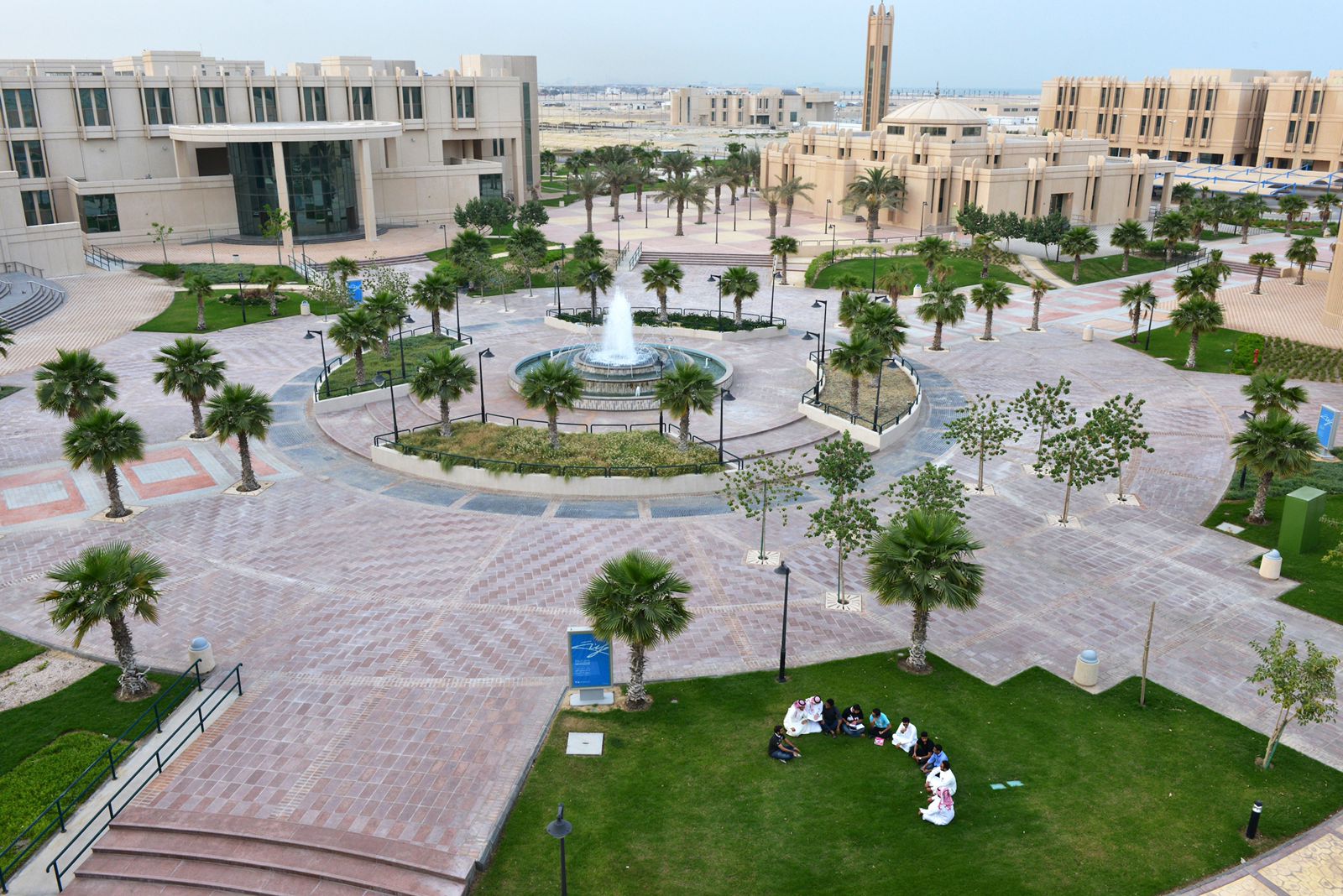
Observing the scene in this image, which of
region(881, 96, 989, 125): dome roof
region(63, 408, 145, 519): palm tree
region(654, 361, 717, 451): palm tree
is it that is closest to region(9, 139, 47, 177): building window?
region(63, 408, 145, 519): palm tree

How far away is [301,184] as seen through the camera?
266ft

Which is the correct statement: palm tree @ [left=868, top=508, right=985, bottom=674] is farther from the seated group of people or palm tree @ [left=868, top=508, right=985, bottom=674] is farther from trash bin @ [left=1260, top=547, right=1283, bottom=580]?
trash bin @ [left=1260, top=547, right=1283, bottom=580]

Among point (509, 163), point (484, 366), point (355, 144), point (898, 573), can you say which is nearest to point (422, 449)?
point (484, 366)

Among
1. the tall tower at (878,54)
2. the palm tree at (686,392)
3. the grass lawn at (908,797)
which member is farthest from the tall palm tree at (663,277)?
the tall tower at (878,54)

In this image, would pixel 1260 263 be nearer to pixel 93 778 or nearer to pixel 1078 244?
pixel 1078 244

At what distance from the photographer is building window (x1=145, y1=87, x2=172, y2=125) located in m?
79.7

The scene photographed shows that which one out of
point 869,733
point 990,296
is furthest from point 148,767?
point 990,296

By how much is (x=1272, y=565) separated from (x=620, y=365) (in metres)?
26.2

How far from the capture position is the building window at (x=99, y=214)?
7662 centimetres

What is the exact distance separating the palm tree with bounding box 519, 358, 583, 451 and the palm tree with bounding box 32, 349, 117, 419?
15.3m

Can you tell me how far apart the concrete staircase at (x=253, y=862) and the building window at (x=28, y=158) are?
72718mm

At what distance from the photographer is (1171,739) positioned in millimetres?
22562

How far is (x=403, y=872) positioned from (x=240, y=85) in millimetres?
81218

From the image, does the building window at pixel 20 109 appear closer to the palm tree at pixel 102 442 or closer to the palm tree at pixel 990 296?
the palm tree at pixel 102 442
